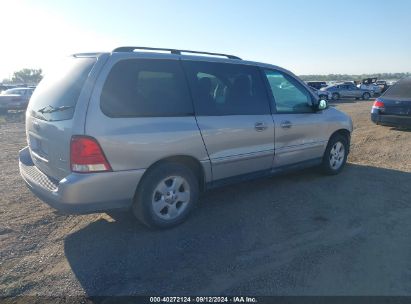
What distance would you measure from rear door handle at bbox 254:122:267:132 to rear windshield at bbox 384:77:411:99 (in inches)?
285

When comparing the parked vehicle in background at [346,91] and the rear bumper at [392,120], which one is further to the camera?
the parked vehicle in background at [346,91]

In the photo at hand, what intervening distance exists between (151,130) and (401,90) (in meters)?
9.38

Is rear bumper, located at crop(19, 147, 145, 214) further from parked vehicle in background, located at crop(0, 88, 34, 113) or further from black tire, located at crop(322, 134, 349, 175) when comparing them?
parked vehicle in background, located at crop(0, 88, 34, 113)

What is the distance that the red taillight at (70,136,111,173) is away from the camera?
3.28 metres

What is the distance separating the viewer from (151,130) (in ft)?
11.9

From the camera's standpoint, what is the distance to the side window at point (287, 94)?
4.97 metres

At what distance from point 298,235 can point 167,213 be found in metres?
1.45

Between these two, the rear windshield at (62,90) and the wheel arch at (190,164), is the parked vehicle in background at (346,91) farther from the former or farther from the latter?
the rear windshield at (62,90)

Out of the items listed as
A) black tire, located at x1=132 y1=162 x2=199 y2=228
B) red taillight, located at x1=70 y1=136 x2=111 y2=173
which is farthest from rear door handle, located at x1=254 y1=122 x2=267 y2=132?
red taillight, located at x1=70 y1=136 x2=111 y2=173

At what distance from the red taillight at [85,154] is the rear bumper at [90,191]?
7 centimetres

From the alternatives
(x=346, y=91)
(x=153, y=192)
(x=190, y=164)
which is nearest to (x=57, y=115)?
(x=153, y=192)

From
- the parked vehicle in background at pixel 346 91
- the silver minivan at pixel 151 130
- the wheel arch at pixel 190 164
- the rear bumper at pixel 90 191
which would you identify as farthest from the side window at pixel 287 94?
the parked vehicle in background at pixel 346 91

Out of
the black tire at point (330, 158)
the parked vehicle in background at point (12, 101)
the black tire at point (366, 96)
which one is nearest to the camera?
the black tire at point (330, 158)

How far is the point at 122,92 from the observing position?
139 inches
